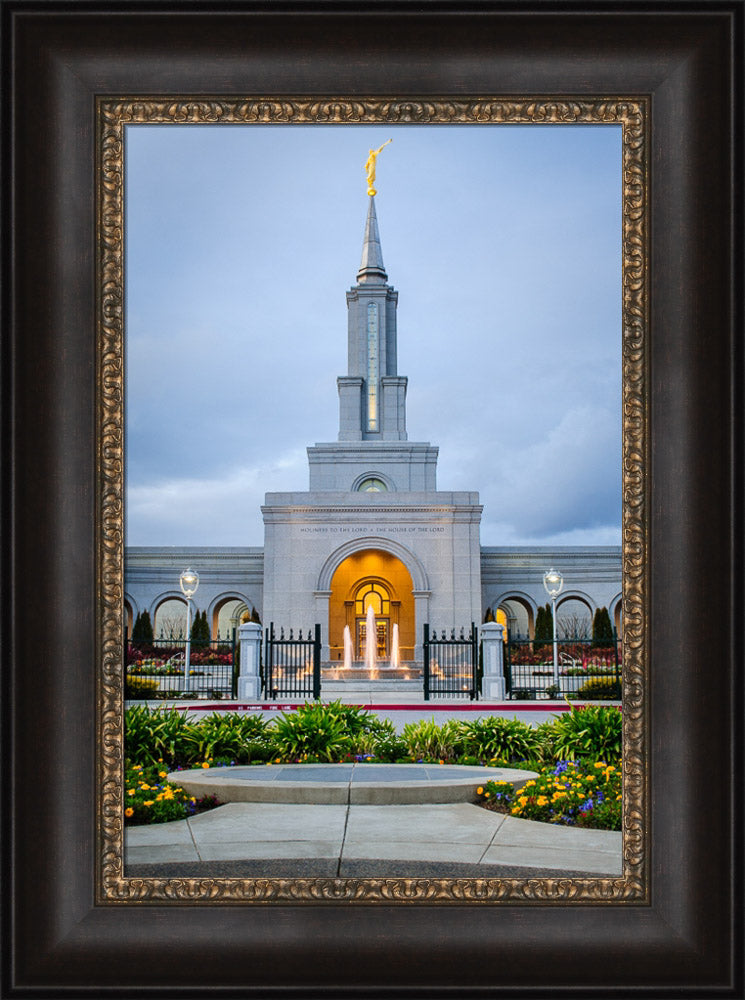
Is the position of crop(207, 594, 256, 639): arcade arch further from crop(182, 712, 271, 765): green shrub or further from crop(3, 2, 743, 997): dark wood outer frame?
crop(3, 2, 743, 997): dark wood outer frame

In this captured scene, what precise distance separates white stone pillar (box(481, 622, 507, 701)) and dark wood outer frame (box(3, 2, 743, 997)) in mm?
16395

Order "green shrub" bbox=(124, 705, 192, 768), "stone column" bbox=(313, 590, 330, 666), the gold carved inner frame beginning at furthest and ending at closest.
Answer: "stone column" bbox=(313, 590, 330, 666) → "green shrub" bbox=(124, 705, 192, 768) → the gold carved inner frame

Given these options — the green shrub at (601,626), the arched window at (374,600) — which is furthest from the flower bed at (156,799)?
the arched window at (374,600)

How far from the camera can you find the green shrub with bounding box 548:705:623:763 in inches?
265

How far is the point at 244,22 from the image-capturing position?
14.0ft

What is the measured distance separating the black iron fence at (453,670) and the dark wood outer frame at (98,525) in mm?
15339

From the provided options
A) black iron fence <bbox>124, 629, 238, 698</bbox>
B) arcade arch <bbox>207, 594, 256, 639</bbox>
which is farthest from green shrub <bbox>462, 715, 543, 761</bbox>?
arcade arch <bbox>207, 594, 256, 639</bbox>

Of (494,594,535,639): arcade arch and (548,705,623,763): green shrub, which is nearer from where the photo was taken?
(548,705,623,763): green shrub

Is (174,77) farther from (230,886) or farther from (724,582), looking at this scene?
(230,886)

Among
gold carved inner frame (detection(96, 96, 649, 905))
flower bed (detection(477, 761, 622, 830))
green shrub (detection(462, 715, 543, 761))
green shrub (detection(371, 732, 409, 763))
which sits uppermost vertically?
gold carved inner frame (detection(96, 96, 649, 905))

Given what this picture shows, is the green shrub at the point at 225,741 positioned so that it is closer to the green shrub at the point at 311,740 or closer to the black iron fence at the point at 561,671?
the green shrub at the point at 311,740

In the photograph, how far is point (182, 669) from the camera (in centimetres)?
2527

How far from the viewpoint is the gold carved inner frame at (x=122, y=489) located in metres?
4.04

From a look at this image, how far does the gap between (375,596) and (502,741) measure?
26.7 m
